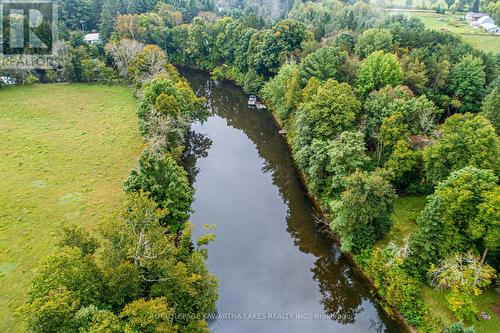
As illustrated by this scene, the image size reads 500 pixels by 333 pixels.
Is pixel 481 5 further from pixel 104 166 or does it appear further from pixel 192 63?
pixel 104 166

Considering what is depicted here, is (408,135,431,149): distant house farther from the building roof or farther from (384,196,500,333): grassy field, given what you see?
the building roof

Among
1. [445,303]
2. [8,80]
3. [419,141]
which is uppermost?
[419,141]

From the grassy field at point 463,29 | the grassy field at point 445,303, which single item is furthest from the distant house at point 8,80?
the grassy field at point 463,29

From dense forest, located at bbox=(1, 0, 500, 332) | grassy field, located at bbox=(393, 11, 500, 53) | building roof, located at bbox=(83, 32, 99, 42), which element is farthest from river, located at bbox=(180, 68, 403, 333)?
grassy field, located at bbox=(393, 11, 500, 53)

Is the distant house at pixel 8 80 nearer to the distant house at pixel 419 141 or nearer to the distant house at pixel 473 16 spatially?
the distant house at pixel 419 141

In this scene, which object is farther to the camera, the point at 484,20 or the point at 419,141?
the point at 484,20

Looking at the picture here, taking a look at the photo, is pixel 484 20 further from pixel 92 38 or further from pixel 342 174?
pixel 92 38

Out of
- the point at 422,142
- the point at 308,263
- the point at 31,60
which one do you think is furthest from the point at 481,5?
the point at 31,60

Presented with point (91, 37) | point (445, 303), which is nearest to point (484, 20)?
point (445, 303)
